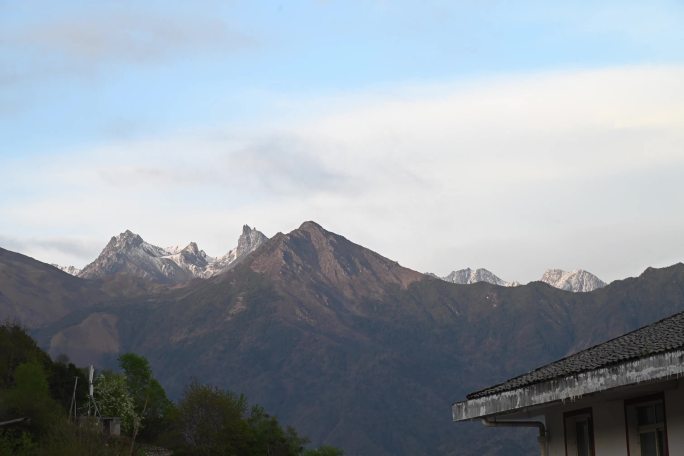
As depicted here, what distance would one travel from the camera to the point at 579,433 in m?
15.8

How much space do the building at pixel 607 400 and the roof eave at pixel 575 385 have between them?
1 cm

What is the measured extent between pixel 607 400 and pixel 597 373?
59.7 inches

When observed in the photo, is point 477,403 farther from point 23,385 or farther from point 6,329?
point 6,329

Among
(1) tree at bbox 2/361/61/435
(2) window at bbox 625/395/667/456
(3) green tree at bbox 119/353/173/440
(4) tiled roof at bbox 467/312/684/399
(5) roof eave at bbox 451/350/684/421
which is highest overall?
(3) green tree at bbox 119/353/173/440

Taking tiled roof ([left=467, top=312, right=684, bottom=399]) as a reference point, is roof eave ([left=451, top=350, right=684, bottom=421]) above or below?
below

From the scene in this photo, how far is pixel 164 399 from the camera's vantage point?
134125 mm

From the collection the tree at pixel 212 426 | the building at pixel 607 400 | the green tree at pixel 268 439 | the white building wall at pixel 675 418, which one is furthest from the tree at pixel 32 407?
the white building wall at pixel 675 418

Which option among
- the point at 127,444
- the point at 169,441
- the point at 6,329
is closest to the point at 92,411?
the point at 169,441

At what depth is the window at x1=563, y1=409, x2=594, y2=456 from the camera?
50.2 feet

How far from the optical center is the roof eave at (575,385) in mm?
12008

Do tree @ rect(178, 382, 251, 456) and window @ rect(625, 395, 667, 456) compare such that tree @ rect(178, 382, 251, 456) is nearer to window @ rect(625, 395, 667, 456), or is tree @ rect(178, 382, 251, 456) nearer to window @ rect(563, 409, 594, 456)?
window @ rect(563, 409, 594, 456)

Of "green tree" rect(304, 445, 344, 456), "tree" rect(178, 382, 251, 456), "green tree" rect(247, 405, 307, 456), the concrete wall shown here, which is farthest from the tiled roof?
"green tree" rect(304, 445, 344, 456)

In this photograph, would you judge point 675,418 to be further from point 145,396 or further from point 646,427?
point 145,396

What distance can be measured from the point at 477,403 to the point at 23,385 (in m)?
78.7
